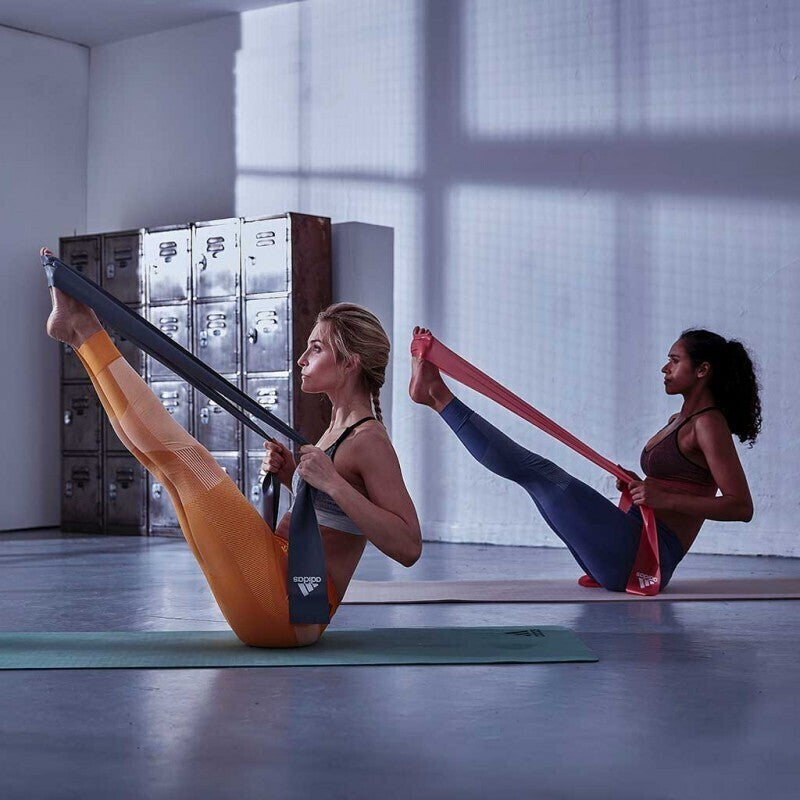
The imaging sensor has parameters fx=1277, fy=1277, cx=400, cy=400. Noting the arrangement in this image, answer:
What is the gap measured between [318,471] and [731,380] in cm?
209

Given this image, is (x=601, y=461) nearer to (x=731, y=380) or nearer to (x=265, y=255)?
(x=731, y=380)

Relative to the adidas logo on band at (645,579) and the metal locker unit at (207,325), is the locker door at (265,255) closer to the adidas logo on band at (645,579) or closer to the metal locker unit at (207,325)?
the metal locker unit at (207,325)

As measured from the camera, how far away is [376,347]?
3.39 meters

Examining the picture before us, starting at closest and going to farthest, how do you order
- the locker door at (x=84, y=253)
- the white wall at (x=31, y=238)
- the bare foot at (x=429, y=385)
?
1. the bare foot at (x=429, y=385)
2. the locker door at (x=84, y=253)
3. the white wall at (x=31, y=238)

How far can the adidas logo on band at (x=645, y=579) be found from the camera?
15.0ft

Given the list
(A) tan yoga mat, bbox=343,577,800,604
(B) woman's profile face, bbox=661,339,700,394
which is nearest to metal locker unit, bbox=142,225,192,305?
(A) tan yoga mat, bbox=343,577,800,604

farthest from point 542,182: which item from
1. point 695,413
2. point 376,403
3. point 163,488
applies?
point 376,403

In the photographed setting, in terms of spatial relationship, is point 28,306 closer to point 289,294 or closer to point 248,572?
point 289,294

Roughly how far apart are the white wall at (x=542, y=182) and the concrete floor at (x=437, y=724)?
295cm

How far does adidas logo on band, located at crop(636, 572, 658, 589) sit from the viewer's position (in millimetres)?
4578

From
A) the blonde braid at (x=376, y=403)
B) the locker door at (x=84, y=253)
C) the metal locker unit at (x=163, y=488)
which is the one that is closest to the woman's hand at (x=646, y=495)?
the blonde braid at (x=376, y=403)

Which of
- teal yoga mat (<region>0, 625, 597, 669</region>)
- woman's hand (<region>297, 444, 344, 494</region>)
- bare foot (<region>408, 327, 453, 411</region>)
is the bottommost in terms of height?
teal yoga mat (<region>0, 625, 597, 669</region>)

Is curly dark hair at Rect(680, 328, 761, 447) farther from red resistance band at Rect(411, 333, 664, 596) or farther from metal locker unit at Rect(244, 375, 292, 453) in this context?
metal locker unit at Rect(244, 375, 292, 453)

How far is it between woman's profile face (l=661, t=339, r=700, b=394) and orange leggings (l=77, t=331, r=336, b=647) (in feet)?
6.64
